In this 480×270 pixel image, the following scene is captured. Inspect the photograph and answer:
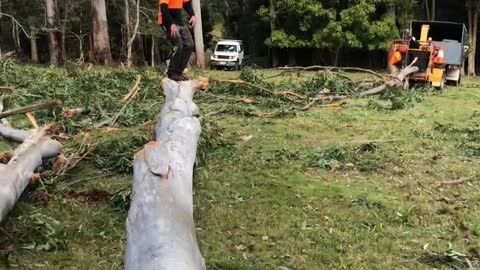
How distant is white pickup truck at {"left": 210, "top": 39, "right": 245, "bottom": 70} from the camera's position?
32.4 m

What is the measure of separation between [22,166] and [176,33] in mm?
3489

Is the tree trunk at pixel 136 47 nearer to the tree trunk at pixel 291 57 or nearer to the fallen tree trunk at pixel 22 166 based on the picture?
the tree trunk at pixel 291 57

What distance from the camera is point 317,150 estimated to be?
7.46m

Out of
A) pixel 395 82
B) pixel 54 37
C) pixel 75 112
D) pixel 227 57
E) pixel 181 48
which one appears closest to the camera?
pixel 181 48

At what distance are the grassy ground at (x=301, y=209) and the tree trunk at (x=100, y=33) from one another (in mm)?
16122

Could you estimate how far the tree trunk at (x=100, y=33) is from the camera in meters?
23.2

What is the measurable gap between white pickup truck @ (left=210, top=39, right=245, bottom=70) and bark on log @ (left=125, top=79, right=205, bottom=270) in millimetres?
26877

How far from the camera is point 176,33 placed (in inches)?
314

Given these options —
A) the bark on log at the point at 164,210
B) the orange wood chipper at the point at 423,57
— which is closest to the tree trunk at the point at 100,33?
the orange wood chipper at the point at 423,57

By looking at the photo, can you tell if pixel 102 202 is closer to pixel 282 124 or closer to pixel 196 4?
pixel 282 124

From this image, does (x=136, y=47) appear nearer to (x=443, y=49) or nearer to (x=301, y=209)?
(x=443, y=49)

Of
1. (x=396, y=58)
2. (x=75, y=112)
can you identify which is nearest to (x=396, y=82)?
(x=396, y=58)

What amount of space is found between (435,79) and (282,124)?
23.2ft

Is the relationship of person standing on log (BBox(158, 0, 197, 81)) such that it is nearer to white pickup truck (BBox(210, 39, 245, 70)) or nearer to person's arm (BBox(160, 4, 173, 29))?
person's arm (BBox(160, 4, 173, 29))
